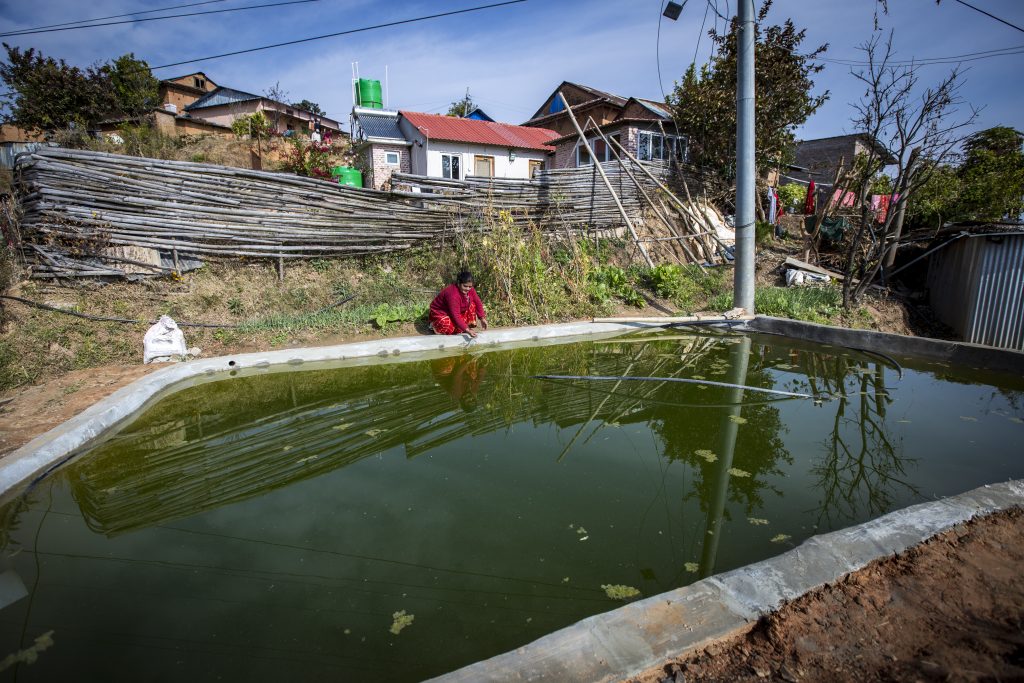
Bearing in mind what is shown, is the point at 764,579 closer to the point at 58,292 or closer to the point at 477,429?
the point at 477,429

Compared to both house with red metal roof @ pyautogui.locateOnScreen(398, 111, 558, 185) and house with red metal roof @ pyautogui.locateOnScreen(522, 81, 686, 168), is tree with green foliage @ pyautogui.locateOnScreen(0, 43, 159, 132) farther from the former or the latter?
house with red metal roof @ pyautogui.locateOnScreen(522, 81, 686, 168)

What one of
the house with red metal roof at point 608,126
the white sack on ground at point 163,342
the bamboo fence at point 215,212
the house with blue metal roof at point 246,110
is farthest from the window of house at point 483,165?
the white sack on ground at point 163,342

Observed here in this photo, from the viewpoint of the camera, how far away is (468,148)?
17.8 metres

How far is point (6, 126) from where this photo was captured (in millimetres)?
18531

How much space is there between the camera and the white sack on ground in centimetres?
590

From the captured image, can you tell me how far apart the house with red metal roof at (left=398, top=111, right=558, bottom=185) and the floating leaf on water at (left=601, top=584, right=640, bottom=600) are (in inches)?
647

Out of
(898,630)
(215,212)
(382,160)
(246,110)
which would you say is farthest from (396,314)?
(246,110)

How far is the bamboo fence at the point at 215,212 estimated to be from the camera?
643 cm

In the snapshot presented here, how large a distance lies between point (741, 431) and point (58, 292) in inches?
324

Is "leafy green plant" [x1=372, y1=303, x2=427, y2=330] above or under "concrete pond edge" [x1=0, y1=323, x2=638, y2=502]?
above

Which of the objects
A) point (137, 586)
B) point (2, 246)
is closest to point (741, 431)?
point (137, 586)

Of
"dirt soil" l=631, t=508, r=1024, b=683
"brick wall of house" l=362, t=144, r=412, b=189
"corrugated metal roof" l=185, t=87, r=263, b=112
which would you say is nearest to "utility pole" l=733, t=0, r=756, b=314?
"dirt soil" l=631, t=508, r=1024, b=683

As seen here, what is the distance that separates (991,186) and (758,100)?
16.7 feet

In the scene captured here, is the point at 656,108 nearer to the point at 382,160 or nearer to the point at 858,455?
the point at 382,160
